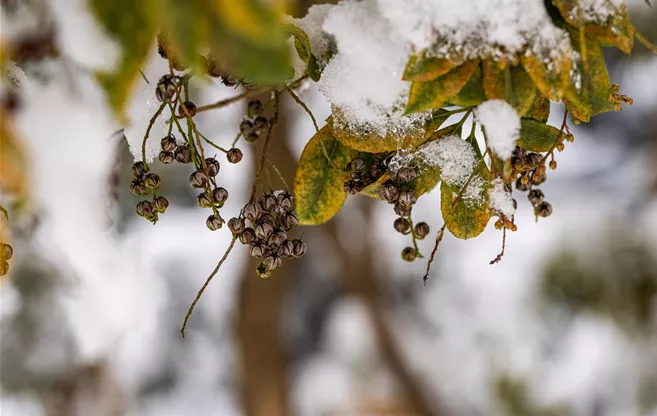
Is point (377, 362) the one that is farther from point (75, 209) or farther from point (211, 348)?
point (75, 209)

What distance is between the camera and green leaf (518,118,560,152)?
42cm

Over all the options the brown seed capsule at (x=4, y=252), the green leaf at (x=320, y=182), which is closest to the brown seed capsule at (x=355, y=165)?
the green leaf at (x=320, y=182)

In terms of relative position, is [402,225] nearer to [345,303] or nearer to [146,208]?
[146,208]

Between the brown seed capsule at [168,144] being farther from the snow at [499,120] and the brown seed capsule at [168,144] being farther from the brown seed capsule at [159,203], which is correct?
the snow at [499,120]

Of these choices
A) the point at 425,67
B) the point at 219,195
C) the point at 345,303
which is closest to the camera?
the point at 425,67

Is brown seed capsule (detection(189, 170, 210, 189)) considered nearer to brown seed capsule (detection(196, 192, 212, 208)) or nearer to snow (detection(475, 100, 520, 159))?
brown seed capsule (detection(196, 192, 212, 208))

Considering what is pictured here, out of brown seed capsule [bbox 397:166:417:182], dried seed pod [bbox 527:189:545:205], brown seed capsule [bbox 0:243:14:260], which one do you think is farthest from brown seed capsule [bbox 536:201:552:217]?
brown seed capsule [bbox 0:243:14:260]

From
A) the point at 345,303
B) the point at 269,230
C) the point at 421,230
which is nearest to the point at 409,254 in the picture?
the point at 421,230

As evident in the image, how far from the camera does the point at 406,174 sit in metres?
0.42

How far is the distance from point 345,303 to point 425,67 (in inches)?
119

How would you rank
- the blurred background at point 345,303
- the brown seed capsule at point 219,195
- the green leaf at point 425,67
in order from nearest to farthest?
the green leaf at point 425,67 < the brown seed capsule at point 219,195 < the blurred background at point 345,303

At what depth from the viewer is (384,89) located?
408mm

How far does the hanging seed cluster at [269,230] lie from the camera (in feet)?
1.45

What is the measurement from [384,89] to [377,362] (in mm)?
3253
